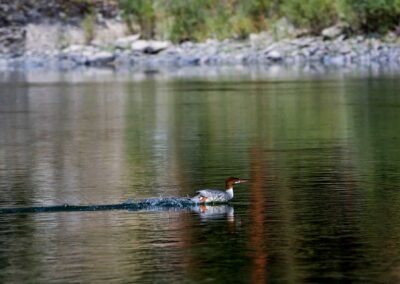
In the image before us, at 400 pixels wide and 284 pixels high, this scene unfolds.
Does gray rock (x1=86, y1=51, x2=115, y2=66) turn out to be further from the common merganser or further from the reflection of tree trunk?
the common merganser

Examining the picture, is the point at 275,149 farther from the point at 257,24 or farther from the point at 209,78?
the point at 257,24

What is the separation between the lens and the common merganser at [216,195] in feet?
83.7

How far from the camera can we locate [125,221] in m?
24.2

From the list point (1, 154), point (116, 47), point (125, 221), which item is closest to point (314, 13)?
point (116, 47)

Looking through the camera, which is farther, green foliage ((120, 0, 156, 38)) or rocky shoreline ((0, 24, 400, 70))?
green foliage ((120, 0, 156, 38))

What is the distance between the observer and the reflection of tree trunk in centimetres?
1961

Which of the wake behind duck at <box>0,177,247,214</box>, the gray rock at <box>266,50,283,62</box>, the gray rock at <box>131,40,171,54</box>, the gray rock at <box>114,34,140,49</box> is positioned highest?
the gray rock at <box>114,34,140,49</box>

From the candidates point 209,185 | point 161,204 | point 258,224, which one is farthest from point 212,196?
point 209,185

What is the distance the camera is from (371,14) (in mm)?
102812

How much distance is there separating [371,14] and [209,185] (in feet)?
247

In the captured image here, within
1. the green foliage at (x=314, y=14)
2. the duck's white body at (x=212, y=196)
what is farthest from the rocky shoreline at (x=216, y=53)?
the duck's white body at (x=212, y=196)

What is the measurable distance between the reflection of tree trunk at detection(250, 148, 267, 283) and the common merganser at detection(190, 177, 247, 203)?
1.63ft

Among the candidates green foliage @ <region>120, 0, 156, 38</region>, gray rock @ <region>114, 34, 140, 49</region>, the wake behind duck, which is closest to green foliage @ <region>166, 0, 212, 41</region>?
green foliage @ <region>120, 0, 156, 38</region>

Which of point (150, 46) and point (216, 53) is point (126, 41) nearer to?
point (150, 46)
